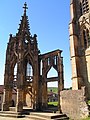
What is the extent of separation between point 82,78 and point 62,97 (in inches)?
327

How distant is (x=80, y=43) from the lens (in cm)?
2994

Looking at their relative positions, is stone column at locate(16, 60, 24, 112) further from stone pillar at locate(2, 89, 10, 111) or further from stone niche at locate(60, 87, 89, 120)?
stone niche at locate(60, 87, 89, 120)

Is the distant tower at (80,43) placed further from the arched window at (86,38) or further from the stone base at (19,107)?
Result: the stone base at (19,107)

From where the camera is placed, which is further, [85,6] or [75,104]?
[85,6]

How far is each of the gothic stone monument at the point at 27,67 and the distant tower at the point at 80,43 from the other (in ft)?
12.9

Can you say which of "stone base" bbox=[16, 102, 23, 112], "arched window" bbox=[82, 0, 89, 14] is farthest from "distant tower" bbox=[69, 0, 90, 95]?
"stone base" bbox=[16, 102, 23, 112]

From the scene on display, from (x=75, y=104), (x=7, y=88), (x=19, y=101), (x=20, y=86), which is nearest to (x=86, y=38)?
(x=20, y=86)

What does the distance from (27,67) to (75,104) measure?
14317mm

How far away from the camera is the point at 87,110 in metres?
15.4

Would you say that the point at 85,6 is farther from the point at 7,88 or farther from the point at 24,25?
the point at 7,88

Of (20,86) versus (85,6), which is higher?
(85,6)

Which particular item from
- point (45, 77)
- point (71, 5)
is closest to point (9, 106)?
point (45, 77)

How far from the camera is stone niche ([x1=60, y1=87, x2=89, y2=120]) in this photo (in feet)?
53.0

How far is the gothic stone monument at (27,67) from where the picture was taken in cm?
2600
